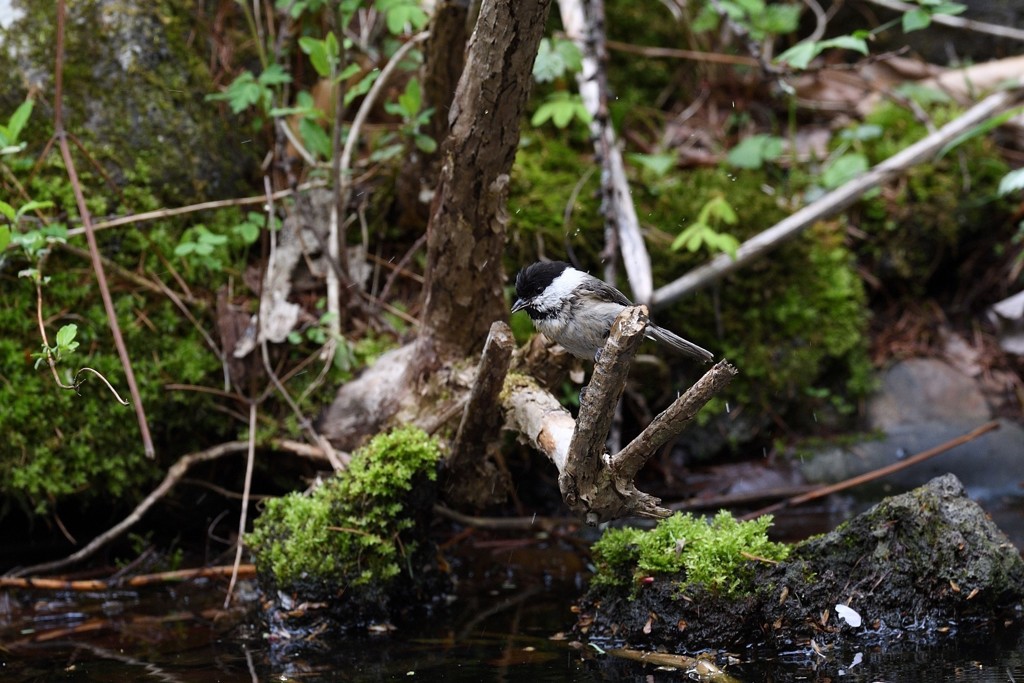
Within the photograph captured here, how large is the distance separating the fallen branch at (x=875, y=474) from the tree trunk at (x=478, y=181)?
183cm

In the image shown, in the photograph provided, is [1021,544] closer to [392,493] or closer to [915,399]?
[915,399]

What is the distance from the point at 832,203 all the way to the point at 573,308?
256 centimetres

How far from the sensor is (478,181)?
3.27m

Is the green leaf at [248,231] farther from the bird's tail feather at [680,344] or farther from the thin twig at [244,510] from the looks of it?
the bird's tail feather at [680,344]

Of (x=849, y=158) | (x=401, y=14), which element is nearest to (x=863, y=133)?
(x=849, y=158)

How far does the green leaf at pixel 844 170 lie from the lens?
205 inches

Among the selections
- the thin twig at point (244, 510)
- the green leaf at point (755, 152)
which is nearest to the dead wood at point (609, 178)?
the green leaf at point (755, 152)

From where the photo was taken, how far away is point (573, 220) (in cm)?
495

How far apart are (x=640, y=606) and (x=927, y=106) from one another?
4409 millimetres

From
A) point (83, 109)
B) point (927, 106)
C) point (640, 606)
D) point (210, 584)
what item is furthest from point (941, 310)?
point (83, 109)

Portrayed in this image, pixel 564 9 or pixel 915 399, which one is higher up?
pixel 564 9

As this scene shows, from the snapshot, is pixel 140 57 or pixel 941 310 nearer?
pixel 140 57

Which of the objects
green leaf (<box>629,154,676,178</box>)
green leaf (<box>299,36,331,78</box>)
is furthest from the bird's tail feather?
green leaf (<box>629,154,676,178</box>)

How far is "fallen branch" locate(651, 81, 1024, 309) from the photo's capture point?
189 inches
